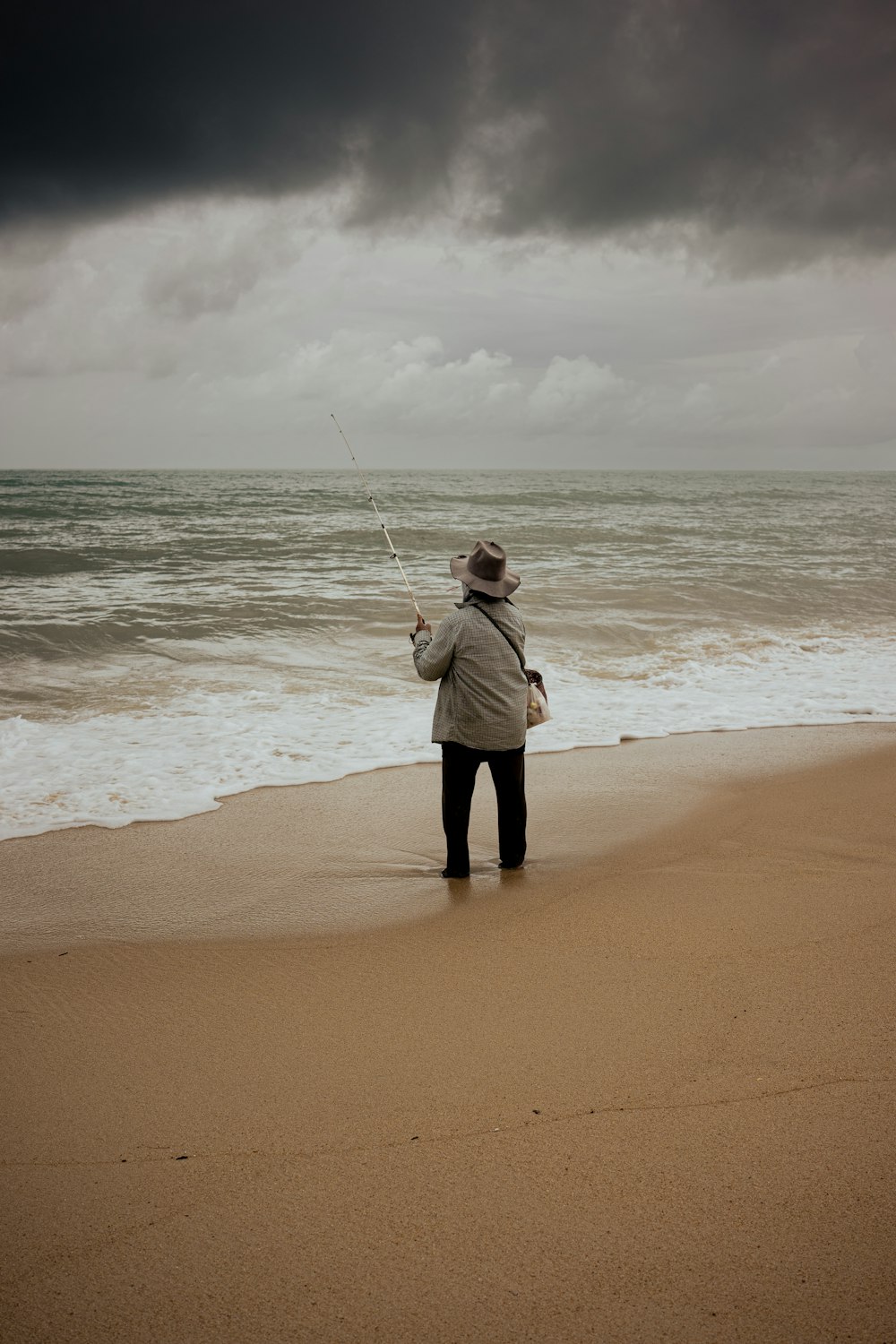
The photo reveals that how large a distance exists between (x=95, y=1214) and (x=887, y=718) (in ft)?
24.3

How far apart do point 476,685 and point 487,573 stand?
565 millimetres

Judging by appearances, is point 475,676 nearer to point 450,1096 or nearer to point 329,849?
point 329,849

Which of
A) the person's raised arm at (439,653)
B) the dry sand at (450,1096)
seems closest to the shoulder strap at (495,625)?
the person's raised arm at (439,653)

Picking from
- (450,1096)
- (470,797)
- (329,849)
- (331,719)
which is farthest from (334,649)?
(450,1096)

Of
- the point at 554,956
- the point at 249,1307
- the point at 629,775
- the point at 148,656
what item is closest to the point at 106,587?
the point at 148,656

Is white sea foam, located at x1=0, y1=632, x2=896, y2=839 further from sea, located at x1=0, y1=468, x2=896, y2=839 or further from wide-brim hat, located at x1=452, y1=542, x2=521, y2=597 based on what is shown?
wide-brim hat, located at x1=452, y1=542, x2=521, y2=597

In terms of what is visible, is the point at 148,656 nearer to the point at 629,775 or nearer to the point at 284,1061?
the point at 629,775

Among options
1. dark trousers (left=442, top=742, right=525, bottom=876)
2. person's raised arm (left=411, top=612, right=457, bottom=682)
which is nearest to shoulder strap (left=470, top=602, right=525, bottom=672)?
person's raised arm (left=411, top=612, right=457, bottom=682)

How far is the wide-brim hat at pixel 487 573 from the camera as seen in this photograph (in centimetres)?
427

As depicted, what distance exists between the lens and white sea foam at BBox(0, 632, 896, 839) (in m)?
5.93

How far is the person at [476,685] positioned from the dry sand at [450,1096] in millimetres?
462

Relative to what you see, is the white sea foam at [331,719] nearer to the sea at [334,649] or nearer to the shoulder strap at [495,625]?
the sea at [334,649]

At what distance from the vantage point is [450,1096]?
8.68 ft

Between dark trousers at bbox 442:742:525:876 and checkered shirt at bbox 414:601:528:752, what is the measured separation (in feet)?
0.27
